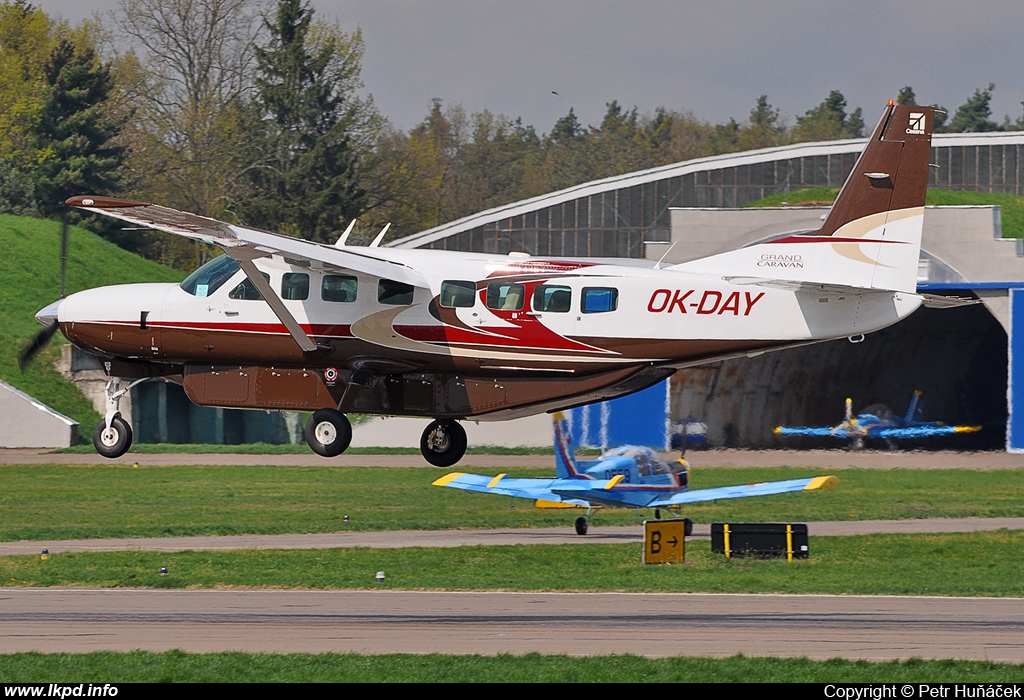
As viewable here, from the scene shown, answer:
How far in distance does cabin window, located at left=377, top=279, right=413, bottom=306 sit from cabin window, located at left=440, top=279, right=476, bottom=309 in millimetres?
567

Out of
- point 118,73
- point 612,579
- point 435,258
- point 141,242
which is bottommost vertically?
point 612,579

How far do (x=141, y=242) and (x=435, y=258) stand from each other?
6665 cm

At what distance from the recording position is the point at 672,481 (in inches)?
1646

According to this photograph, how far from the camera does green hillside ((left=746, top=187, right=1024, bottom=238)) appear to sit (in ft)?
217

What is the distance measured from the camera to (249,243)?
20.7 meters

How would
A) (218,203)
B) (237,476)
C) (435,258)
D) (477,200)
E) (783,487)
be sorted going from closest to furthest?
(435,258), (783,487), (237,476), (218,203), (477,200)

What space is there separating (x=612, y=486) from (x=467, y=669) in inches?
753

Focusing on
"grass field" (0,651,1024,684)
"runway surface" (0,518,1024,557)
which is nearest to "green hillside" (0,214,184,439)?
"runway surface" (0,518,1024,557)

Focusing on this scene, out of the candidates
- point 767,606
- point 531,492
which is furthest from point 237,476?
point 767,606

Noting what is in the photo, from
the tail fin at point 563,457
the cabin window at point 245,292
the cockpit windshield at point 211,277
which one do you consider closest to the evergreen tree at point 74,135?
the tail fin at point 563,457

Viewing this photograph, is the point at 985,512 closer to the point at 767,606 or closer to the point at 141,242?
the point at 767,606

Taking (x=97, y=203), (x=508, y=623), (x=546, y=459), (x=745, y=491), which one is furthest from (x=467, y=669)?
(x=546, y=459)

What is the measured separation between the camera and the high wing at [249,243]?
19.9 m

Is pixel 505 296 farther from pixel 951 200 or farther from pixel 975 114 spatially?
pixel 975 114
